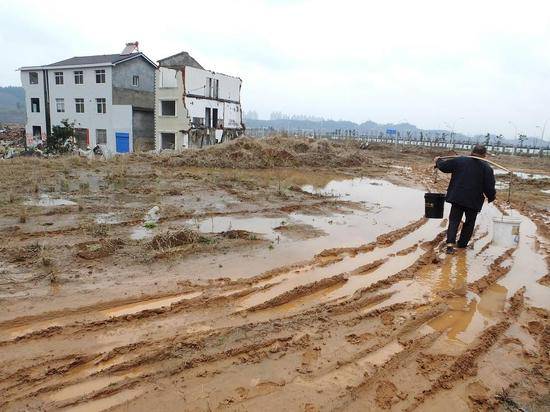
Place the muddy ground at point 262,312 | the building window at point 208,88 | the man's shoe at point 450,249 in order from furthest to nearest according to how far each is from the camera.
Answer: the building window at point 208,88 → the man's shoe at point 450,249 → the muddy ground at point 262,312

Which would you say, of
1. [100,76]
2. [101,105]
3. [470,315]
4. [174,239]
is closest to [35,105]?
[101,105]

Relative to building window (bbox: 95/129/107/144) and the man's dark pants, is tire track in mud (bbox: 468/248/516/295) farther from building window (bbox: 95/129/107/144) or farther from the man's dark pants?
building window (bbox: 95/129/107/144)

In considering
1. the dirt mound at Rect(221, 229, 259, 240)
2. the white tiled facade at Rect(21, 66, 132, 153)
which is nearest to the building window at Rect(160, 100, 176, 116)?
the white tiled facade at Rect(21, 66, 132, 153)

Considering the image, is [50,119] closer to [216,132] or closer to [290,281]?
[216,132]

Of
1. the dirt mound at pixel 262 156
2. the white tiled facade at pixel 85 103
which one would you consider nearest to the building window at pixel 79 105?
the white tiled facade at pixel 85 103

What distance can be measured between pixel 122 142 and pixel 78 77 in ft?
21.8

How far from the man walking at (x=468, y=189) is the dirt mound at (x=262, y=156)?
13.7m

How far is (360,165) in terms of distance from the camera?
22.9m

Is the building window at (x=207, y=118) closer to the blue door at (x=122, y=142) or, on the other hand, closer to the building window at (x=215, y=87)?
the building window at (x=215, y=87)

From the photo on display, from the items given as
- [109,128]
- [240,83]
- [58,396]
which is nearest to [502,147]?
[240,83]

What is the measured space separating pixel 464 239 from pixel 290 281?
11.0ft

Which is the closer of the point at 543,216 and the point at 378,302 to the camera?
the point at 378,302

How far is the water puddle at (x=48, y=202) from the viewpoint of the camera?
9.28 metres

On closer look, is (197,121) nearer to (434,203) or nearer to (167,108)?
(167,108)
